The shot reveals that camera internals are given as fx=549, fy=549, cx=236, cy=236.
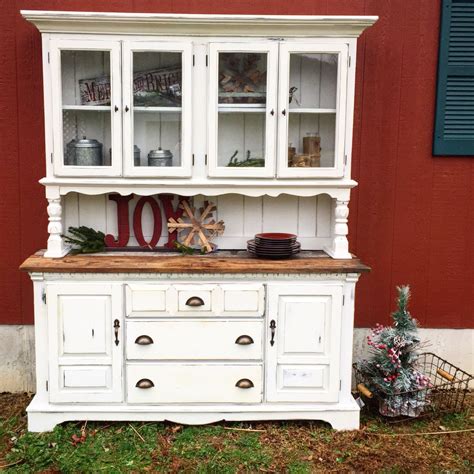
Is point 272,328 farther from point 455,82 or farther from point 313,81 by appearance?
point 455,82

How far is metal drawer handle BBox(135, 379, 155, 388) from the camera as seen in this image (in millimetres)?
2812

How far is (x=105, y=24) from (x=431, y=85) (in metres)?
1.87

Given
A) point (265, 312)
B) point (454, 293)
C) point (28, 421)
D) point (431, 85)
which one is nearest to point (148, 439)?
point (28, 421)

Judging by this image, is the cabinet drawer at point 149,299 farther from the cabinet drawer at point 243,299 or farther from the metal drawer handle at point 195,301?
the cabinet drawer at point 243,299

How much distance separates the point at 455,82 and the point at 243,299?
178cm

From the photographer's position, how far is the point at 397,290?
11.0 ft

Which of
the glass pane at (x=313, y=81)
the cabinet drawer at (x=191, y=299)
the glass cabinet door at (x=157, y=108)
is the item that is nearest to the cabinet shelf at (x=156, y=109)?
the glass cabinet door at (x=157, y=108)

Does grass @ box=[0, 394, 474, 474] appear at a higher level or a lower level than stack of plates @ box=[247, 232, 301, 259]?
lower

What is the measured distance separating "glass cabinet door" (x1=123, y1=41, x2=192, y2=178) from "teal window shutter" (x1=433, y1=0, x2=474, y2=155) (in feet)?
4.88

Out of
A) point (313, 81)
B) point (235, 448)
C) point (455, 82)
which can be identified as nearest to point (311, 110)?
point (313, 81)

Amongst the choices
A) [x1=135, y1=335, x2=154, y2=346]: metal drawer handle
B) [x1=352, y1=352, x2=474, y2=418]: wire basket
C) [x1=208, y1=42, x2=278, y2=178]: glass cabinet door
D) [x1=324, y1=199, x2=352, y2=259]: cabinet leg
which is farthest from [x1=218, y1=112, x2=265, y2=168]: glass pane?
[x1=352, y1=352, x2=474, y2=418]: wire basket

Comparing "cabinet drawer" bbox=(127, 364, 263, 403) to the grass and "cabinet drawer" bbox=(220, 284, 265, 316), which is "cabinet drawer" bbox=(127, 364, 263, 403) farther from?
"cabinet drawer" bbox=(220, 284, 265, 316)

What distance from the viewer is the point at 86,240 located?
3080mm

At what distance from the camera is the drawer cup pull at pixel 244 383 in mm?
2838
